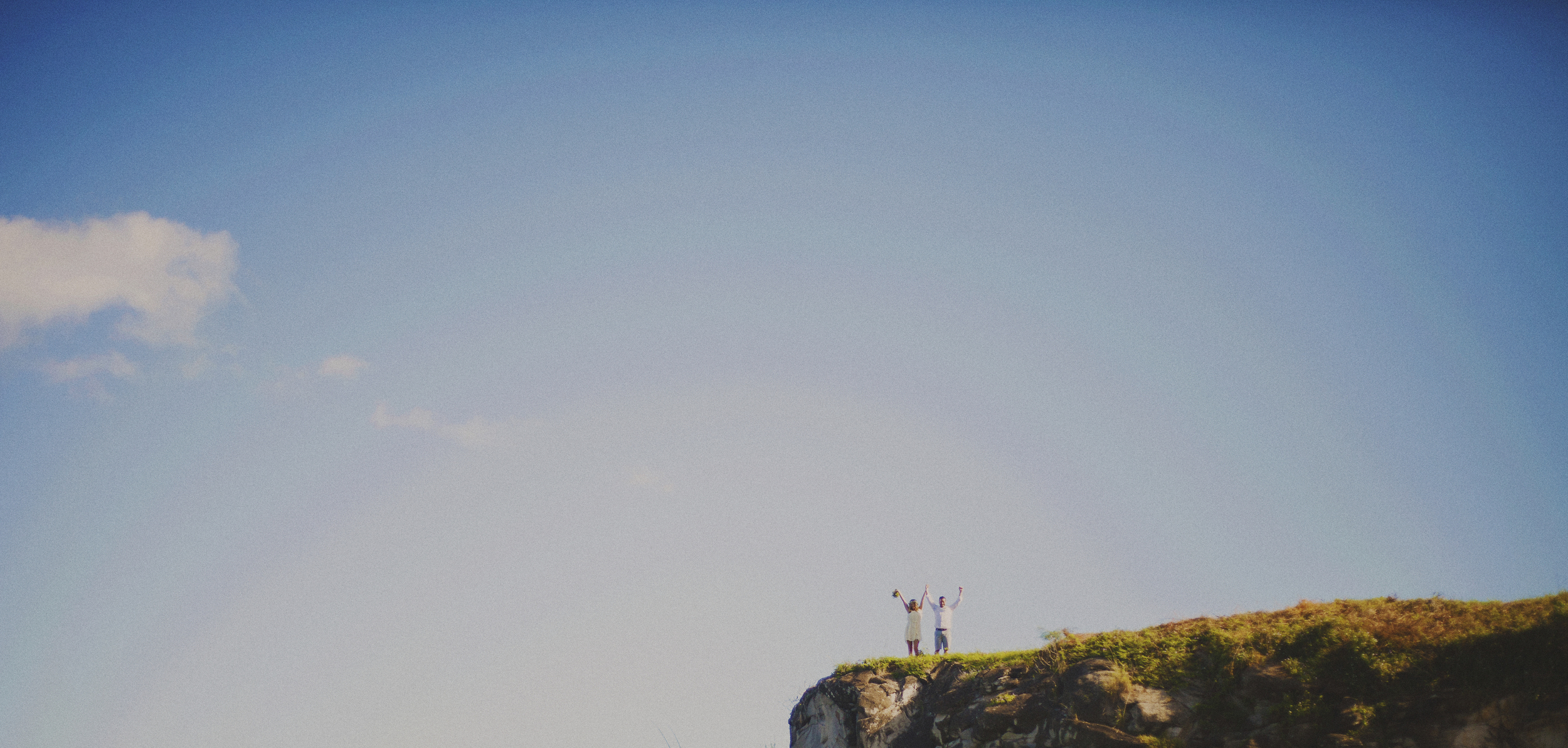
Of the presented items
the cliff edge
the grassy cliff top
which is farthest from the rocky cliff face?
the grassy cliff top

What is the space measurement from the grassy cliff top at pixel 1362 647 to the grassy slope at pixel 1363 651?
2 cm

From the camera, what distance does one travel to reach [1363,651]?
15719mm

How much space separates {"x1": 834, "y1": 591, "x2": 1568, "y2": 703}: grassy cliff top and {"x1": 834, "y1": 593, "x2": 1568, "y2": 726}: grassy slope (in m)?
0.02

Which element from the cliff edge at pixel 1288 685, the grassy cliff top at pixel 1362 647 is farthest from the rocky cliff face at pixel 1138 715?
the grassy cliff top at pixel 1362 647

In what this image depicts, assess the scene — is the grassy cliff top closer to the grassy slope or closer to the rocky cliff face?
the grassy slope

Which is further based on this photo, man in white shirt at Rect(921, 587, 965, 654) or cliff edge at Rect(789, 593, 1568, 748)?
man in white shirt at Rect(921, 587, 965, 654)

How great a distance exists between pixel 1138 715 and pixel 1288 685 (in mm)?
2750

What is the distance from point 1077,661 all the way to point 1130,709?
1668 mm

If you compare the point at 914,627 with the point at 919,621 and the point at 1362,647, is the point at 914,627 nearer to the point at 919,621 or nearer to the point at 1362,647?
the point at 919,621

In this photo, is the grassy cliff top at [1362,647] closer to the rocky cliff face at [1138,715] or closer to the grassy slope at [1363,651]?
the grassy slope at [1363,651]

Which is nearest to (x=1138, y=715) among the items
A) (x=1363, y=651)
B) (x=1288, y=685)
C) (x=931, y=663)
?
(x=1288, y=685)

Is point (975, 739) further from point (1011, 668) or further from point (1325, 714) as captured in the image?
point (1325, 714)

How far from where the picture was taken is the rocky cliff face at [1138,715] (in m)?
14.1

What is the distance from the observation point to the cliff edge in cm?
1416
